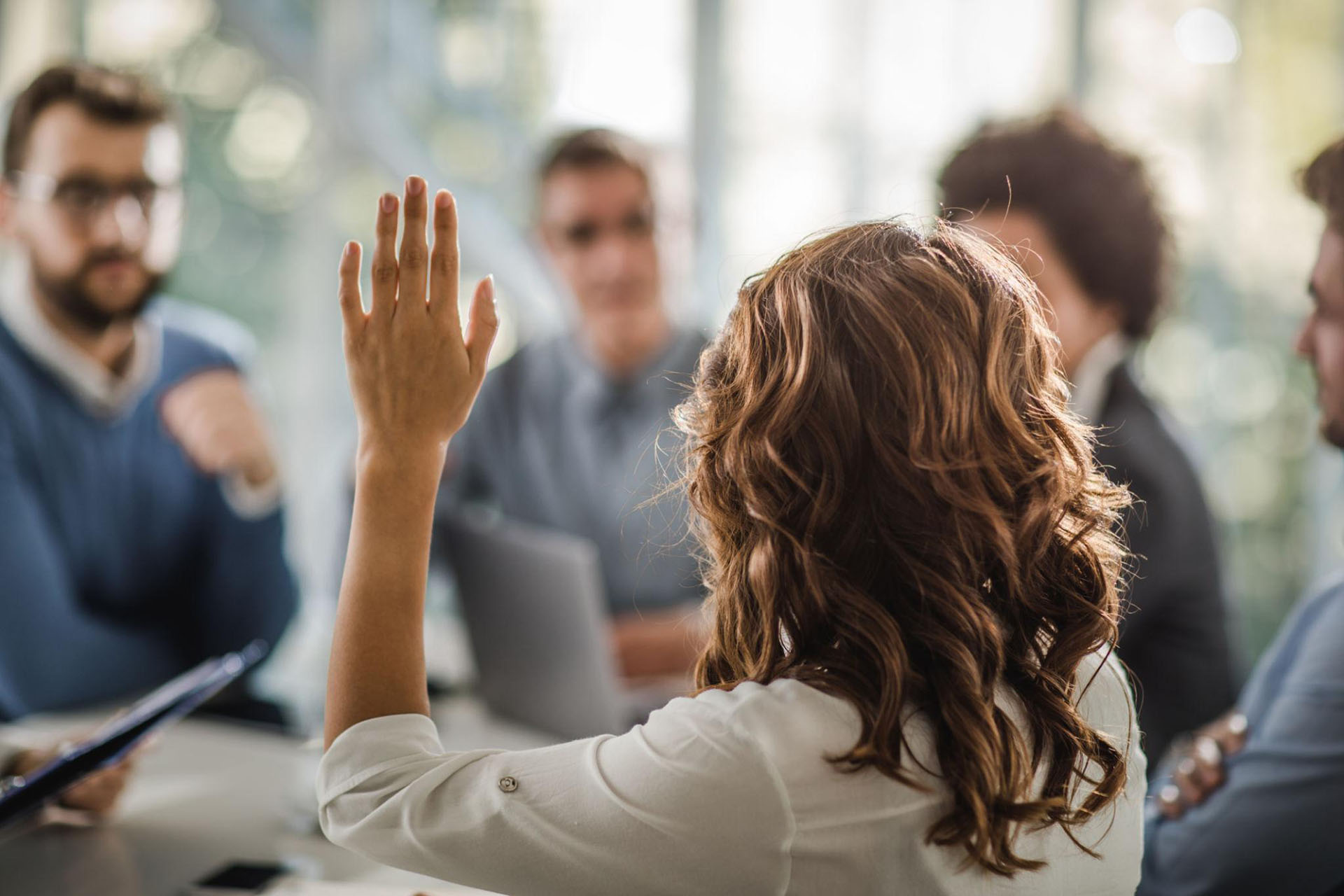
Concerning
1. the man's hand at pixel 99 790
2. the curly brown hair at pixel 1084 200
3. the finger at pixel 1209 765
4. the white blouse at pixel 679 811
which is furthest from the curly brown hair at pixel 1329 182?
the man's hand at pixel 99 790

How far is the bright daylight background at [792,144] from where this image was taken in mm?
2975

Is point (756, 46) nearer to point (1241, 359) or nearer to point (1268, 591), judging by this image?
point (1241, 359)

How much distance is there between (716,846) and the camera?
73 cm

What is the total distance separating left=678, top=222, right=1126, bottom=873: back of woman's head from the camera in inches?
30.1

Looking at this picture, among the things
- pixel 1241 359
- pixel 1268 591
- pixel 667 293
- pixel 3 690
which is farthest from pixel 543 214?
pixel 1268 591

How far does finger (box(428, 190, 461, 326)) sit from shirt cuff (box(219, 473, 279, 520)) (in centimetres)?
122

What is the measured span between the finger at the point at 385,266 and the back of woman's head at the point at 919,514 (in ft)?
0.88

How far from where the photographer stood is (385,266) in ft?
2.80

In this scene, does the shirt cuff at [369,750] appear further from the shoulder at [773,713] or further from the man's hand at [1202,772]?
the man's hand at [1202,772]

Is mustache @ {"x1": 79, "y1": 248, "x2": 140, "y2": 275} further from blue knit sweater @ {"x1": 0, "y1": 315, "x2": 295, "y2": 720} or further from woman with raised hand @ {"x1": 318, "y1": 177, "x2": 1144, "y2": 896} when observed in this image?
woman with raised hand @ {"x1": 318, "y1": 177, "x2": 1144, "y2": 896}

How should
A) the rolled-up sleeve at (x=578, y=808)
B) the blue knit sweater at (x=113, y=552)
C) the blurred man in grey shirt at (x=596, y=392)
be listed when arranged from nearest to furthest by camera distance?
the rolled-up sleeve at (x=578, y=808) < the blue knit sweater at (x=113, y=552) < the blurred man in grey shirt at (x=596, y=392)

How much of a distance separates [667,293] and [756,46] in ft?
3.80

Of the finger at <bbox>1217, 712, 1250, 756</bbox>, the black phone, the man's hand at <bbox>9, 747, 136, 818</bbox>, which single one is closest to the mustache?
the man's hand at <bbox>9, 747, 136, 818</bbox>

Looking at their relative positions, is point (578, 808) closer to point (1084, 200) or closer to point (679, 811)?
point (679, 811)
